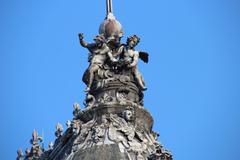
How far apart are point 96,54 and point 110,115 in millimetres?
3639

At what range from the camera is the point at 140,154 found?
1356 inches

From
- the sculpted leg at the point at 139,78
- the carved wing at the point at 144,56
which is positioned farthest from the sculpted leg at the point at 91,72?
the carved wing at the point at 144,56

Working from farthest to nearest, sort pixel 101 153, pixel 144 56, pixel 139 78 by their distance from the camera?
pixel 144 56, pixel 139 78, pixel 101 153

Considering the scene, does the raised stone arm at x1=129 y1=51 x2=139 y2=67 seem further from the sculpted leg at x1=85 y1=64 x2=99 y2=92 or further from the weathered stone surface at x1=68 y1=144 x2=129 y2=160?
the weathered stone surface at x1=68 y1=144 x2=129 y2=160

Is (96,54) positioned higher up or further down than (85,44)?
further down

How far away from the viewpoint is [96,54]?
38969mm

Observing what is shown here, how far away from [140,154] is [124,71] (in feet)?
16.0

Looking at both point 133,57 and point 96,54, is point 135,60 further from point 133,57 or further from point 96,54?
point 96,54

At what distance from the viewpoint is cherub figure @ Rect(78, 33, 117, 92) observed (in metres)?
38.3

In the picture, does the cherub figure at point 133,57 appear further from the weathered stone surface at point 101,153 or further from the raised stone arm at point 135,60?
the weathered stone surface at point 101,153

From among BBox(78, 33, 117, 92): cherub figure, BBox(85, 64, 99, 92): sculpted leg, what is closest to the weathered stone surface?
BBox(85, 64, 99, 92): sculpted leg

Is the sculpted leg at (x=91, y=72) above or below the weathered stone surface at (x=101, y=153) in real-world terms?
above

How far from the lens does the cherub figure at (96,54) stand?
38312 mm

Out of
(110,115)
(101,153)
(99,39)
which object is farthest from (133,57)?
(101,153)
